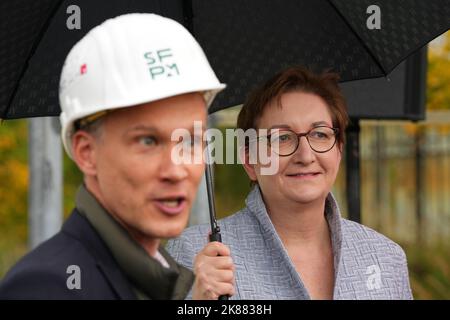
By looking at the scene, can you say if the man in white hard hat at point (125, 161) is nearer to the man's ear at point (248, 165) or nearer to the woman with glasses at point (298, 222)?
the woman with glasses at point (298, 222)

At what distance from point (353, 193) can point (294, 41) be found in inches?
49.5

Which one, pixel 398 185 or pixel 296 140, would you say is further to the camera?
pixel 398 185

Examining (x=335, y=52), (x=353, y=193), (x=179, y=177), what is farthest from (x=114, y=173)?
(x=353, y=193)

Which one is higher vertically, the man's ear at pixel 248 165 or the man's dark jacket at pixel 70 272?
the man's ear at pixel 248 165

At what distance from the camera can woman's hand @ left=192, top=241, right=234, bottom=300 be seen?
260cm

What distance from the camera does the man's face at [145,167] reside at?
1945 millimetres

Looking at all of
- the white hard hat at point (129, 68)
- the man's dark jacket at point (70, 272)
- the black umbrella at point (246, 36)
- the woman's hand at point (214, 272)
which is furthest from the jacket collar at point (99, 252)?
the black umbrella at point (246, 36)

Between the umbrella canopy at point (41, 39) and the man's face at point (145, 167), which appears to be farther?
→ the umbrella canopy at point (41, 39)

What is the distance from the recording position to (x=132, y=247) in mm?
1959

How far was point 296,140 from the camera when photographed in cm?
341

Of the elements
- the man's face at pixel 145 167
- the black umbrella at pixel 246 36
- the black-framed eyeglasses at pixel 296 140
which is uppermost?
the black umbrella at pixel 246 36

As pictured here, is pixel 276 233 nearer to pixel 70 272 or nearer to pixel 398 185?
pixel 70 272

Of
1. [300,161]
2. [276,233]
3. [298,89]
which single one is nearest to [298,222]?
[276,233]

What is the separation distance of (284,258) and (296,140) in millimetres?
396
